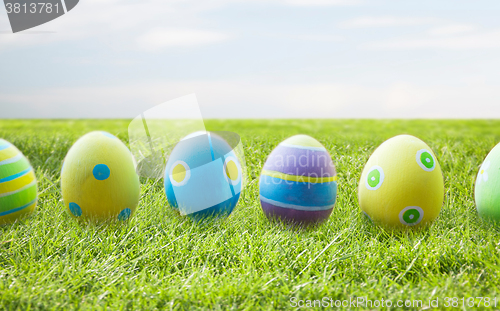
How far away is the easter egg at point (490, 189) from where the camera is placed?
3148 millimetres

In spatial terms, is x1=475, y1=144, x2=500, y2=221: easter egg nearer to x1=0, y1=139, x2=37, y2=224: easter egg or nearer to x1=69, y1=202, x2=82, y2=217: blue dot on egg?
x1=69, y1=202, x2=82, y2=217: blue dot on egg

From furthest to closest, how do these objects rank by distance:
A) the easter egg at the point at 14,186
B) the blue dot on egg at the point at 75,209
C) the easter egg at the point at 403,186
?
the easter egg at the point at 14,186 → the blue dot on egg at the point at 75,209 → the easter egg at the point at 403,186

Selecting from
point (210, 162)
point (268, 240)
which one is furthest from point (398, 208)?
point (210, 162)

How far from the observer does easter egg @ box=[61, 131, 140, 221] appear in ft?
10.0

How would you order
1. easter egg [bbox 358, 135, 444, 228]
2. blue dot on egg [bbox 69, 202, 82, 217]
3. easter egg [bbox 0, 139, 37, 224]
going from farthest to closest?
easter egg [bbox 0, 139, 37, 224], blue dot on egg [bbox 69, 202, 82, 217], easter egg [bbox 358, 135, 444, 228]

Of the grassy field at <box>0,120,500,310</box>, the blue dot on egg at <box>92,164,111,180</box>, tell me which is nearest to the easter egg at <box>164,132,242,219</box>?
the grassy field at <box>0,120,500,310</box>

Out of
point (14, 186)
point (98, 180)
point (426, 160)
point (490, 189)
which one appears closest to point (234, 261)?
point (98, 180)

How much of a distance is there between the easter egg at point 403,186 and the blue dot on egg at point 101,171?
211 centimetres

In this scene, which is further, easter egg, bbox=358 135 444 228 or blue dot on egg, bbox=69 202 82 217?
blue dot on egg, bbox=69 202 82 217

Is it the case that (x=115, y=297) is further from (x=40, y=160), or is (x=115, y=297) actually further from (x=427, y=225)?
(x=40, y=160)

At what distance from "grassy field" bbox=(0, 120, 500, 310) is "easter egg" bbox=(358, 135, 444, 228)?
0.15 metres

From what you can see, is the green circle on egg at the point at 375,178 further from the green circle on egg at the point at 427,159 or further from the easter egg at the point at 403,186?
the green circle on egg at the point at 427,159

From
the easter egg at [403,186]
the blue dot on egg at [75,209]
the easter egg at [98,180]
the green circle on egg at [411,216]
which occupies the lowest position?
the green circle on egg at [411,216]

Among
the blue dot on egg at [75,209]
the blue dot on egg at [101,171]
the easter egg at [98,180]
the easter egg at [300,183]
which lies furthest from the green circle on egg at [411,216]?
the blue dot on egg at [75,209]
